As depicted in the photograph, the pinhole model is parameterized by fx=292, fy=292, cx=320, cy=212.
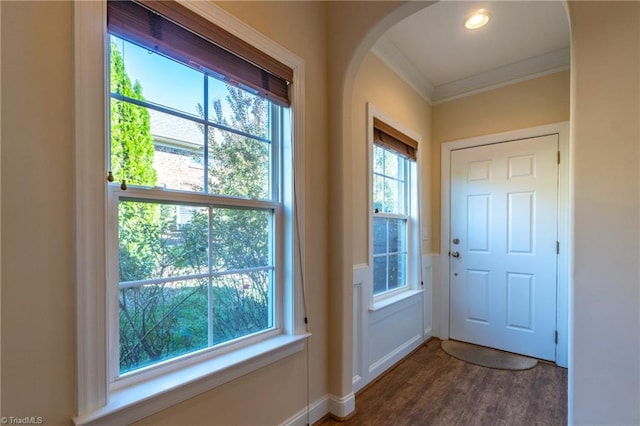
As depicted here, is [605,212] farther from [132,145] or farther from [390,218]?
[132,145]

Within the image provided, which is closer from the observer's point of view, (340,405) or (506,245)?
(340,405)

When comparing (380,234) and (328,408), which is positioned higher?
(380,234)

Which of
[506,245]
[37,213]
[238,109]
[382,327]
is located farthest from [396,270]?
[37,213]

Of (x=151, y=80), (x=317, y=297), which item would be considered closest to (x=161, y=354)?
(x=317, y=297)

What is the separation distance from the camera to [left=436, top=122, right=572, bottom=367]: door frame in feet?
8.41

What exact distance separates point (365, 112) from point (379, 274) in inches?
53.7

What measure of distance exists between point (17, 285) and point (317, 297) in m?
1.33

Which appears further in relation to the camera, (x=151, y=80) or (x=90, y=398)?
(x=151, y=80)

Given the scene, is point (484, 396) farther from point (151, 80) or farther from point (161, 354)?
point (151, 80)

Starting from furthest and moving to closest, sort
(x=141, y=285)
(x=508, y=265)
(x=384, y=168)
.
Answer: (x=508, y=265)
(x=384, y=168)
(x=141, y=285)

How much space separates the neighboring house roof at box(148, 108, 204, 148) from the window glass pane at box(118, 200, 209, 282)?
0.89ft

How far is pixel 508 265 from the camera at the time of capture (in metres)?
2.86

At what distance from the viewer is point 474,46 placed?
249cm

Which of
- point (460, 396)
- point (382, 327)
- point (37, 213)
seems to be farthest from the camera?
point (382, 327)
